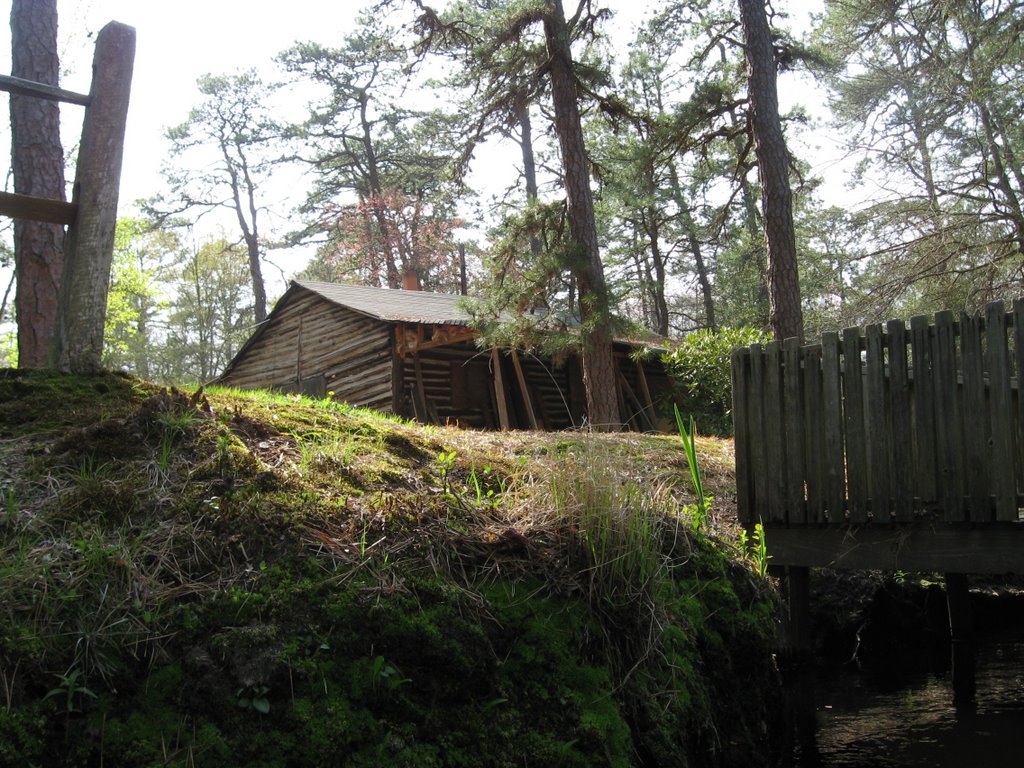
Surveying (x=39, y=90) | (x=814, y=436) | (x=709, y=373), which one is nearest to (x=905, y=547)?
(x=814, y=436)

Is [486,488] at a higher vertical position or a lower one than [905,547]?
higher

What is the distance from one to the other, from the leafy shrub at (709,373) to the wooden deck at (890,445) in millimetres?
10393

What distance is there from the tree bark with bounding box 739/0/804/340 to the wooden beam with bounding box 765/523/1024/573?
20.9 feet

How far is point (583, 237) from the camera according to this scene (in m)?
13.4

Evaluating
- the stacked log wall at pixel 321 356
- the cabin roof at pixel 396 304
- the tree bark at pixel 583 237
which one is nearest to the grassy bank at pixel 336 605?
the tree bark at pixel 583 237

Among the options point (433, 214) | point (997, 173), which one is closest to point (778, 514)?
point (997, 173)

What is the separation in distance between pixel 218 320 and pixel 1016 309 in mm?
38390

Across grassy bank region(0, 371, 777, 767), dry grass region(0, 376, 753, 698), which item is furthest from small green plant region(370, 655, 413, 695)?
dry grass region(0, 376, 753, 698)

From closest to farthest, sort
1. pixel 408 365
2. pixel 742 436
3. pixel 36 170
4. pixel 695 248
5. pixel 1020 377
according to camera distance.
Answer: pixel 1020 377
pixel 742 436
pixel 36 170
pixel 408 365
pixel 695 248

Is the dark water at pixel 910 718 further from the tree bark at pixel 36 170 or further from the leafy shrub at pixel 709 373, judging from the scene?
the leafy shrub at pixel 709 373

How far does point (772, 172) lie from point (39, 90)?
9.98m

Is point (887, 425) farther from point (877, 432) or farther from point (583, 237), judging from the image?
point (583, 237)

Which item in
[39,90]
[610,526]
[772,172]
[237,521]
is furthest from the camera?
[772,172]

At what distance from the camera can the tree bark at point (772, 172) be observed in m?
11.5
